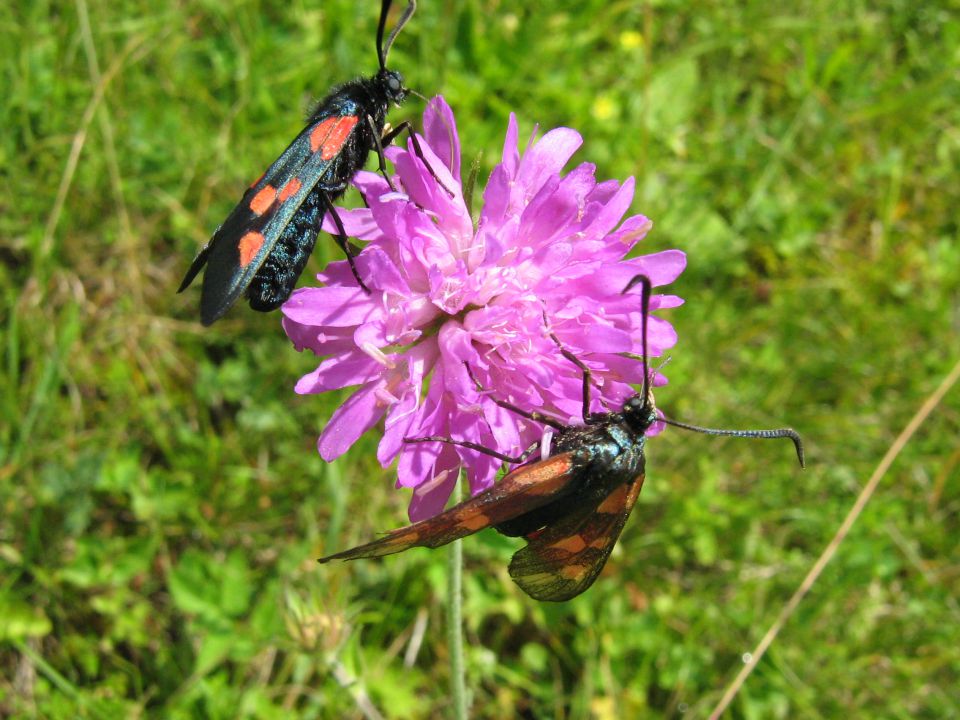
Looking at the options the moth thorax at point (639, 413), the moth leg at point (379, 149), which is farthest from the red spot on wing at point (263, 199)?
the moth thorax at point (639, 413)

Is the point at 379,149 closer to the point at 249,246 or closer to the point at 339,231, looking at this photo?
the point at 339,231

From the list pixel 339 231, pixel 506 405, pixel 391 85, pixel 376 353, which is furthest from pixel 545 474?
pixel 391 85

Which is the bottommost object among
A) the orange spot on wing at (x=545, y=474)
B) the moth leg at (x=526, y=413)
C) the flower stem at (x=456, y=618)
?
the flower stem at (x=456, y=618)

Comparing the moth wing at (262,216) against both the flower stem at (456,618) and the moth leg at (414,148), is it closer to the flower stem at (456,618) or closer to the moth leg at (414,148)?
the moth leg at (414,148)

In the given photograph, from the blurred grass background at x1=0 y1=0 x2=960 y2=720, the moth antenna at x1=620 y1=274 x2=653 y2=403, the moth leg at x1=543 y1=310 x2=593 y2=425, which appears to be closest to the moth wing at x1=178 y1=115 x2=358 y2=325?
the moth leg at x1=543 y1=310 x2=593 y2=425

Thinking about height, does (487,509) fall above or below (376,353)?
below

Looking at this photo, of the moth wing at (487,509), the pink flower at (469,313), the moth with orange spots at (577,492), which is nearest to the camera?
the moth wing at (487,509)
